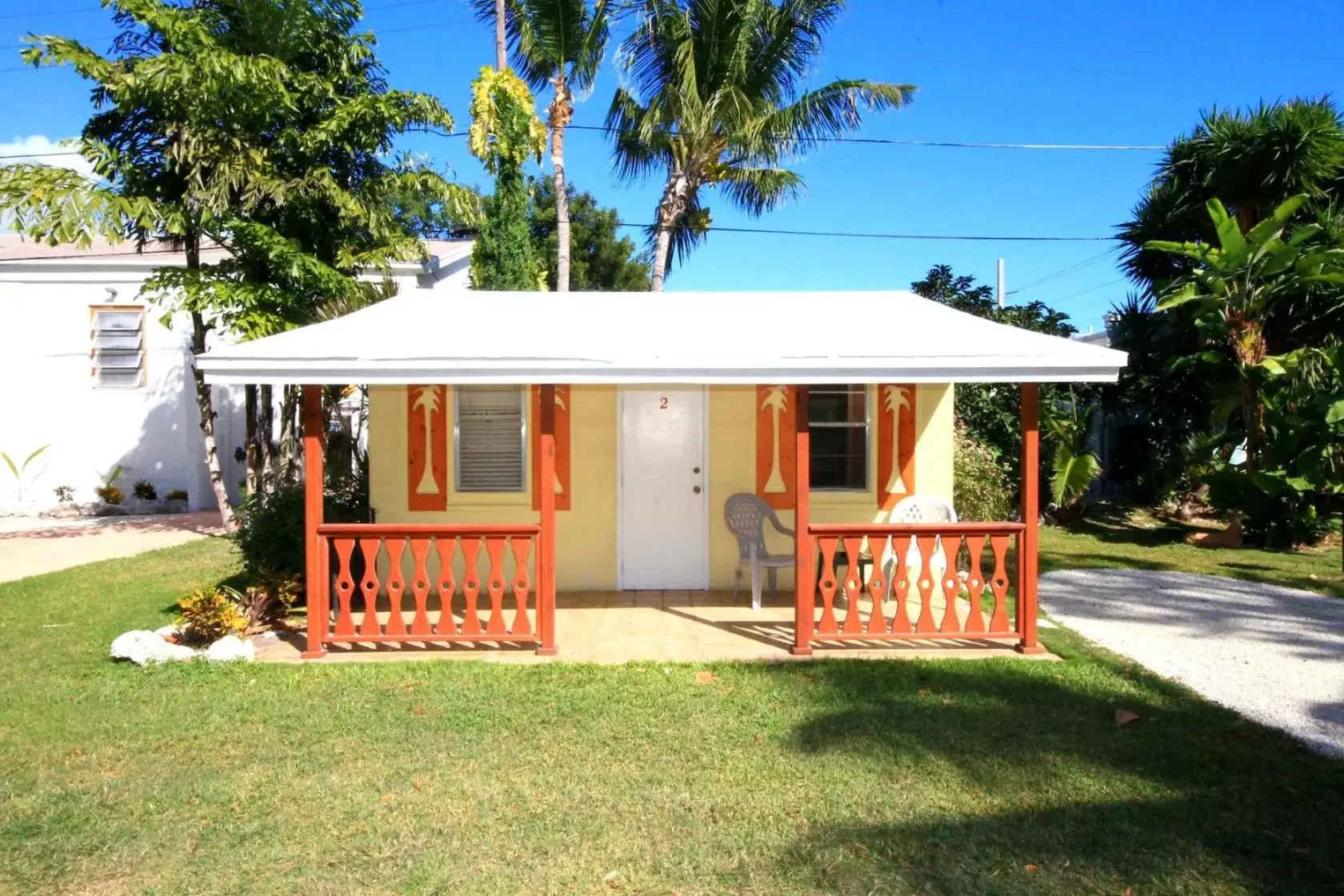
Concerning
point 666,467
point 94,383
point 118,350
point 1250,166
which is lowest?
point 666,467

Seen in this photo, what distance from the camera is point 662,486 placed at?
866 cm

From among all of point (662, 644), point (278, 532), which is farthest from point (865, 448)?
point (278, 532)

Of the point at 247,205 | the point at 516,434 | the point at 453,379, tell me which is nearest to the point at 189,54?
the point at 247,205

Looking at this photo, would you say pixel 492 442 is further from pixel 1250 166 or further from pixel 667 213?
pixel 1250 166

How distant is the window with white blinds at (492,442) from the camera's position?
8594mm

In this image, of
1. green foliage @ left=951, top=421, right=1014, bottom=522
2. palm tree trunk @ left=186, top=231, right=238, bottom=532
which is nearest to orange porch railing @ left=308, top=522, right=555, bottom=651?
green foliage @ left=951, top=421, right=1014, bottom=522

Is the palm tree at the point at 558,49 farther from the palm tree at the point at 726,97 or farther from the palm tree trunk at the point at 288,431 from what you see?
the palm tree trunk at the point at 288,431

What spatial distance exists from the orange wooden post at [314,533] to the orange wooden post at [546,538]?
1605 millimetres

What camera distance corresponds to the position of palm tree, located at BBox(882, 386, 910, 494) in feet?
28.7

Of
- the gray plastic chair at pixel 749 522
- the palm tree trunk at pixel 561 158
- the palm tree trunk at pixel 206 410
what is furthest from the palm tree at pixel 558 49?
the gray plastic chair at pixel 749 522

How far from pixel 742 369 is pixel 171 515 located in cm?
1417

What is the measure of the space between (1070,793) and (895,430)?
16.0 ft

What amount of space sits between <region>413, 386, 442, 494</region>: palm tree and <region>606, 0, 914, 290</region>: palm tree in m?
8.43

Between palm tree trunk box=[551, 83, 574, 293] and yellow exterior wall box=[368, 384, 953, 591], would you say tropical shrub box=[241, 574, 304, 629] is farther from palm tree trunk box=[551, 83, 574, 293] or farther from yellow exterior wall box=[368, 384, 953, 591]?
palm tree trunk box=[551, 83, 574, 293]
